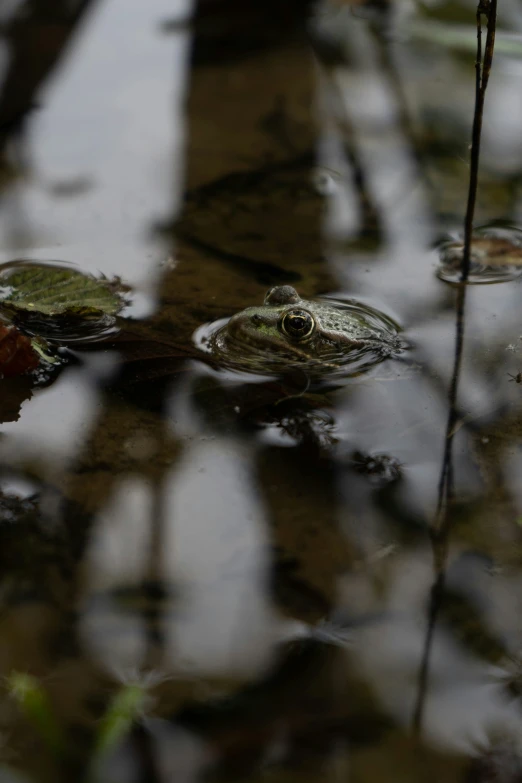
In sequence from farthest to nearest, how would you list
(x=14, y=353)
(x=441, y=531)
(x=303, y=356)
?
(x=303, y=356) → (x=14, y=353) → (x=441, y=531)

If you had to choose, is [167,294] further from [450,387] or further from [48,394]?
[450,387]

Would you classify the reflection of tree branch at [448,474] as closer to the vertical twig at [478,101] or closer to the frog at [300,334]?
the vertical twig at [478,101]

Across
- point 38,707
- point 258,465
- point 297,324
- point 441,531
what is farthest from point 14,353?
point 441,531

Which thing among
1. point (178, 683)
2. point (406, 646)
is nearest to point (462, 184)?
point (406, 646)

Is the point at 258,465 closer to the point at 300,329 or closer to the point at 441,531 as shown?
the point at 441,531

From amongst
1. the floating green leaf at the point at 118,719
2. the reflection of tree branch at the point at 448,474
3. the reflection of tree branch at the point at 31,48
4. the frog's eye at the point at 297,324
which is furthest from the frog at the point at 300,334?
the reflection of tree branch at the point at 31,48
